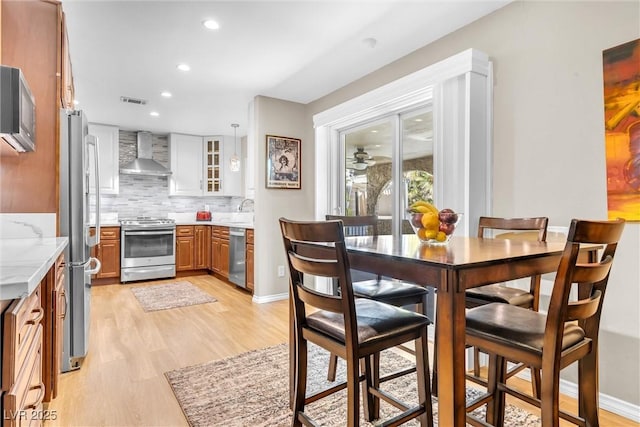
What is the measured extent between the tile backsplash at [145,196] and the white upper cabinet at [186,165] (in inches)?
9.3

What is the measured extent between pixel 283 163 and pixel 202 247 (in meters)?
2.48

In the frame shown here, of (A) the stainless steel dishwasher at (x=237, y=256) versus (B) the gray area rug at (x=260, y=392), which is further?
(A) the stainless steel dishwasher at (x=237, y=256)

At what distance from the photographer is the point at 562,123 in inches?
83.3

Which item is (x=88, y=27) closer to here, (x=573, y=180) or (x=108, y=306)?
(x=108, y=306)

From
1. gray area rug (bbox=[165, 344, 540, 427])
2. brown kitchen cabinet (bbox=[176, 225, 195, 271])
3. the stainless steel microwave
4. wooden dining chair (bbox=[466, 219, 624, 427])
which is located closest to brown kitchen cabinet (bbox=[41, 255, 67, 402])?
gray area rug (bbox=[165, 344, 540, 427])

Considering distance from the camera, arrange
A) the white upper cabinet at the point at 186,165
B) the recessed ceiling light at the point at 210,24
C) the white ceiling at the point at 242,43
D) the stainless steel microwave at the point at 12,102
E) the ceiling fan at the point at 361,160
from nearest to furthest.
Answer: the stainless steel microwave at the point at 12,102 < the white ceiling at the point at 242,43 < the recessed ceiling light at the point at 210,24 < the ceiling fan at the point at 361,160 < the white upper cabinet at the point at 186,165

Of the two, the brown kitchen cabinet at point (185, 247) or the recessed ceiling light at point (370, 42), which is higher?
the recessed ceiling light at point (370, 42)

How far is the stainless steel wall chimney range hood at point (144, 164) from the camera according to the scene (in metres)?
5.76

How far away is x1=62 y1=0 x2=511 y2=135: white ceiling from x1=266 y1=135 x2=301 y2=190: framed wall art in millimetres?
546

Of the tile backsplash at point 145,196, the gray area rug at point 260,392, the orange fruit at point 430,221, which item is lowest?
the gray area rug at point 260,392

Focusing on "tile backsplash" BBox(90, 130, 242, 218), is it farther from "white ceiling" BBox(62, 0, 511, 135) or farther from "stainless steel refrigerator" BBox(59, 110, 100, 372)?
"stainless steel refrigerator" BBox(59, 110, 100, 372)

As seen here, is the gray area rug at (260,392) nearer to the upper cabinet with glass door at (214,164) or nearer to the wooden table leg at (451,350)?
the wooden table leg at (451,350)

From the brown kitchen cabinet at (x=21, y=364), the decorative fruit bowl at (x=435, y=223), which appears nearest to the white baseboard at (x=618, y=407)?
the decorative fruit bowl at (x=435, y=223)

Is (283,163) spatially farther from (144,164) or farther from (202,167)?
(144,164)
